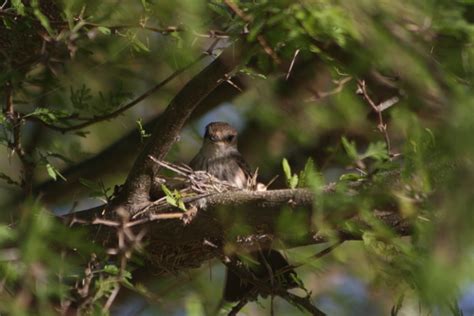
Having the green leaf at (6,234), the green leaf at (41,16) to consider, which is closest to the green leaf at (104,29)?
the green leaf at (41,16)

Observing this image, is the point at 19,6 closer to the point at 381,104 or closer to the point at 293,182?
the point at 293,182

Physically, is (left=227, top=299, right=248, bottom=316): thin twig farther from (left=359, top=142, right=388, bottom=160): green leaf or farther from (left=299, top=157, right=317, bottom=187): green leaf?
(left=359, top=142, right=388, bottom=160): green leaf

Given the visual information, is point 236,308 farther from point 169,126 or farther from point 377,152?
point 377,152

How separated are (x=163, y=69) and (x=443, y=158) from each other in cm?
388

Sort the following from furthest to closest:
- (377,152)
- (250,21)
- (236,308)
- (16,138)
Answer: (236,308), (16,138), (377,152), (250,21)

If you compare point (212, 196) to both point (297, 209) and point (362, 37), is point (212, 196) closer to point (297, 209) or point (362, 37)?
point (297, 209)

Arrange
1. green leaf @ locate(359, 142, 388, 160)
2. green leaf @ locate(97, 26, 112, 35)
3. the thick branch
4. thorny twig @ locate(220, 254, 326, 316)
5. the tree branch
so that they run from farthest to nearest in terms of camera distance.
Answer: thorny twig @ locate(220, 254, 326, 316) → the tree branch → green leaf @ locate(97, 26, 112, 35) → the thick branch → green leaf @ locate(359, 142, 388, 160)

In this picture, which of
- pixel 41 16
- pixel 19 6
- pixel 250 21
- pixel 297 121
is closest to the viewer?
pixel 250 21

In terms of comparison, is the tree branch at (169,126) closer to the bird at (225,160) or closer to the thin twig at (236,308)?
the thin twig at (236,308)

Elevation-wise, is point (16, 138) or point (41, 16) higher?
point (41, 16)

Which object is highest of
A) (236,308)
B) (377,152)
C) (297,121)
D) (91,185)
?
(377,152)

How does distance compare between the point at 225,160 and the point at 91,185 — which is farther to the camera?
Result: the point at 225,160

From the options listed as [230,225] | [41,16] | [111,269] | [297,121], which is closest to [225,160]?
[297,121]

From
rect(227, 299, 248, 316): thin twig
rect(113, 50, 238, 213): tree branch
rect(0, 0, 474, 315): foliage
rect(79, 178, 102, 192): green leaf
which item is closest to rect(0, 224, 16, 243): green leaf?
rect(0, 0, 474, 315): foliage
